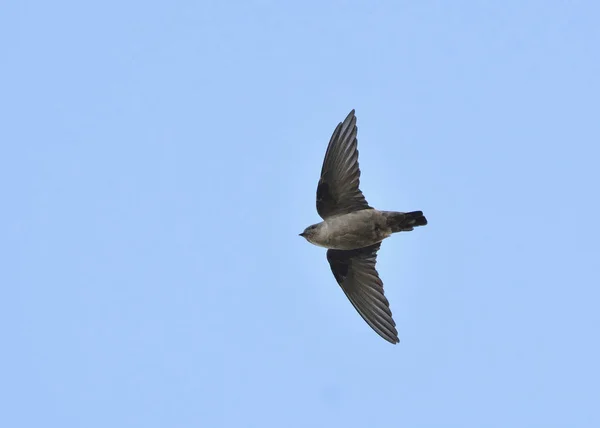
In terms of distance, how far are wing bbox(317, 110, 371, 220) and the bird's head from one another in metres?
0.40

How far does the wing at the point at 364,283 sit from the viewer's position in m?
13.4

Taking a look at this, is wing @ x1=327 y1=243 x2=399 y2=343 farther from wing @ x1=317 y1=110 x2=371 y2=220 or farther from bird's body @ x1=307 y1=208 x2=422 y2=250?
wing @ x1=317 y1=110 x2=371 y2=220

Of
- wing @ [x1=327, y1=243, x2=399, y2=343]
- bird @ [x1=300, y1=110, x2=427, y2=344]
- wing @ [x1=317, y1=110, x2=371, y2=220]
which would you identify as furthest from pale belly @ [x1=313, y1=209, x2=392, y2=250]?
wing @ [x1=327, y1=243, x2=399, y2=343]

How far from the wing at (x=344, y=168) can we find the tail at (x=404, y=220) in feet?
1.40

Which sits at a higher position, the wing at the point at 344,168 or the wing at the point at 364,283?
the wing at the point at 344,168

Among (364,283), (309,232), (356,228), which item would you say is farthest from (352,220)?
(364,283)

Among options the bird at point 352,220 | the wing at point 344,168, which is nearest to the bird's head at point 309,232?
the bird at point 352,220

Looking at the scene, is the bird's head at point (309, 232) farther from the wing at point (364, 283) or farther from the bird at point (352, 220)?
the wing at point (364, 283)

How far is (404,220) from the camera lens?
42.5 feet

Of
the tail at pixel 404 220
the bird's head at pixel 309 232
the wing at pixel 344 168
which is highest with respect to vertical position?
the wing at pixel 344 168

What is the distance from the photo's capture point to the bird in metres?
13.1

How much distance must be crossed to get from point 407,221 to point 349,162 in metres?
1.06

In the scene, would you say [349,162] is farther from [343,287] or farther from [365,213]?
[343,287]

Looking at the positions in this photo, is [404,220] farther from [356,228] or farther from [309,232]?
[309,232]
